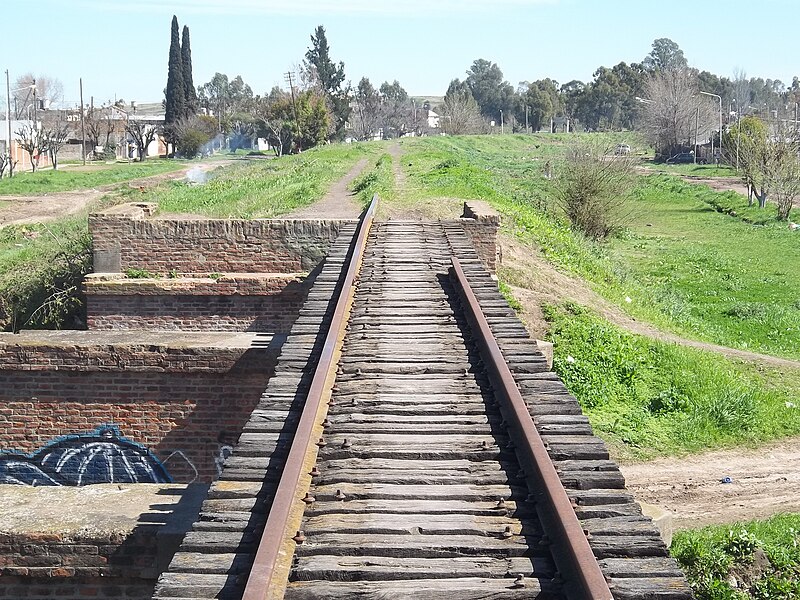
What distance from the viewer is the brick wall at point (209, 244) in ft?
44.8

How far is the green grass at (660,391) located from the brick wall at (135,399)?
425cm

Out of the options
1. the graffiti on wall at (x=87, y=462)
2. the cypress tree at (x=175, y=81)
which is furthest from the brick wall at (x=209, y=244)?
the cypress tree at (x=175, y=81)

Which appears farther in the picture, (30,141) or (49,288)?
(30,141)

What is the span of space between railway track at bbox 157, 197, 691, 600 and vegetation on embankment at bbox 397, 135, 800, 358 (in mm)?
10038

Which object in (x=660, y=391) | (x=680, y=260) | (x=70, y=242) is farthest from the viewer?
(x=680, y=260)

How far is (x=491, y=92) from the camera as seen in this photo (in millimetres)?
141125

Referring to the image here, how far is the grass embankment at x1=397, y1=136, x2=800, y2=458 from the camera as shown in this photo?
11.2m

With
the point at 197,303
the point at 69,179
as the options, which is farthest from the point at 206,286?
the point at 69,179

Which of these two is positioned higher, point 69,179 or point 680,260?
point 69,179

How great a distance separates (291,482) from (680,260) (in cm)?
2497

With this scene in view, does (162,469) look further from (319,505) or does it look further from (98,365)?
(319,505)

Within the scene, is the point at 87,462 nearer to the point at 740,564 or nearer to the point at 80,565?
the point at 80,565

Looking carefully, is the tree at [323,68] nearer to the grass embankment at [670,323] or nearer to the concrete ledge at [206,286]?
the grass embankment at [670,323]

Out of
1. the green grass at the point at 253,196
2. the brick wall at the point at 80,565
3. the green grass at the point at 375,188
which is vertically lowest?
the brick wall at the point at 80,565
